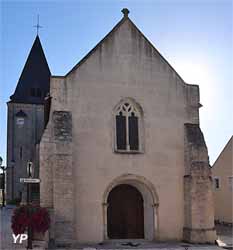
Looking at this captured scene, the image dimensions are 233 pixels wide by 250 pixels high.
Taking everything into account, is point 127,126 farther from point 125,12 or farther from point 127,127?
point 125,12

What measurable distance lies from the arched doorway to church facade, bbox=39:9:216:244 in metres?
0.05

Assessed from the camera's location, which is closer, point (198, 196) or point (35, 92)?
point (198, 196)

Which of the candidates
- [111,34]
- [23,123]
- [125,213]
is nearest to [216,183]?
[125,213]

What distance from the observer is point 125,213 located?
66.8ft

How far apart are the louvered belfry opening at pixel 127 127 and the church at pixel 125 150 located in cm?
5

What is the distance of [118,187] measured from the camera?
2045cm

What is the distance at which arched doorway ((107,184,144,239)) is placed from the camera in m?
20.1

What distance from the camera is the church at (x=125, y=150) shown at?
18391mm

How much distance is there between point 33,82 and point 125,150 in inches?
1176

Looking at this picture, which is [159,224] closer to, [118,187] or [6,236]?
[118,187]

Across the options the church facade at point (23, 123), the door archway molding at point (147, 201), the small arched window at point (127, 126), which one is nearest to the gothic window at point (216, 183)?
the door archway molding at point (147, 201)

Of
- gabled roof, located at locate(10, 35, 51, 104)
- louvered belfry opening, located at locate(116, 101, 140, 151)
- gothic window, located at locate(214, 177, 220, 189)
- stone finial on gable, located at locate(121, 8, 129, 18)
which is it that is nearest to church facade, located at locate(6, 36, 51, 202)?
gabled roof, located at locate(10, 35, 51, 104)

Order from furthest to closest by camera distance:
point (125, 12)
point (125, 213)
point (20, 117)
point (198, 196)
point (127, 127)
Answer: point (20, 117) < point (125, 12) < point (125, 213) < point (127, 127) < point (198, 196)

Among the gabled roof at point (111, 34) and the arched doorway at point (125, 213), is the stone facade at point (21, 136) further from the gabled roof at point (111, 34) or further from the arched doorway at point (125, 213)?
the gabled roof at point (111, 34)
